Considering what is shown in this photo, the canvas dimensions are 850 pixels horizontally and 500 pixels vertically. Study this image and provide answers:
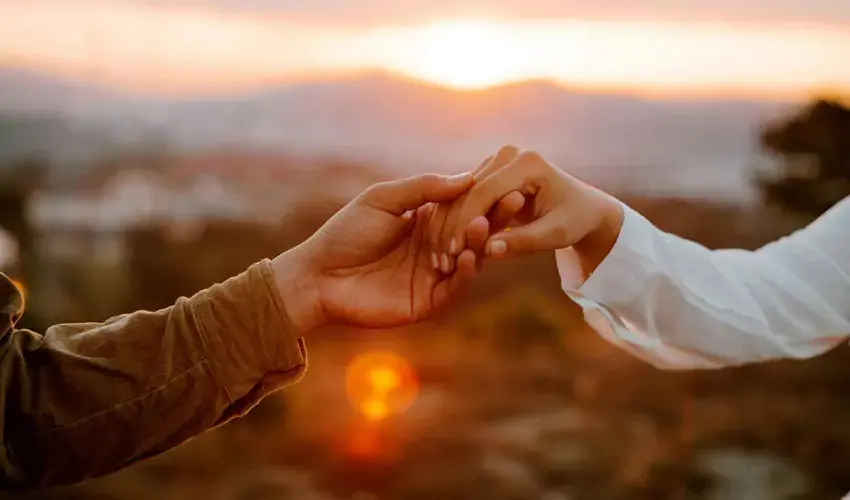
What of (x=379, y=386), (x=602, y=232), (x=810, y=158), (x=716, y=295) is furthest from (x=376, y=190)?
(x=810, y=158)

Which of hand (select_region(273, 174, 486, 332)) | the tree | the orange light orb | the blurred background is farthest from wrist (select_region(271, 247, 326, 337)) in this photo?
the tree

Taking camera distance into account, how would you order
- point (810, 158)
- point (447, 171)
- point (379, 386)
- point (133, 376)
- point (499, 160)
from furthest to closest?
point (810, 158) → point (379, 386) → point (447, 171) → point (499, 160) → point (133, 376)

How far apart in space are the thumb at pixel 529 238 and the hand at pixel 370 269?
39 mm

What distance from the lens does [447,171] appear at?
2.18m

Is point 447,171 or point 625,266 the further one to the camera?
point 447,171

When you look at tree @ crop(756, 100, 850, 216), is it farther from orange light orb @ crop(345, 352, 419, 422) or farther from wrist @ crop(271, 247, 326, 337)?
wrist @ crop(271, 247, 326, 337)

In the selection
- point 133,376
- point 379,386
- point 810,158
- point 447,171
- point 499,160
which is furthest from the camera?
point 810,158

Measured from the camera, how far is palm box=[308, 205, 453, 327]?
905 millimetres

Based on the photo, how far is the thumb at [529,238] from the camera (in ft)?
2.82

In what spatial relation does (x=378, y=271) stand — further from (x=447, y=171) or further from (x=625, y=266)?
(x=447, y=171)

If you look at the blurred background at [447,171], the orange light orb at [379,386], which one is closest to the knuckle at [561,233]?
the blurred background at [447,171]

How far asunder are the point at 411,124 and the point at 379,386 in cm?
86

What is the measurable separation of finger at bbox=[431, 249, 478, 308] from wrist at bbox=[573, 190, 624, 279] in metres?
0.13

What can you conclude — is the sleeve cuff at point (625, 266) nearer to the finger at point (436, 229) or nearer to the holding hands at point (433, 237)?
the holding hands at point (433, 237)
